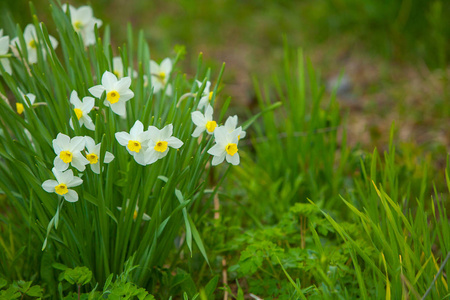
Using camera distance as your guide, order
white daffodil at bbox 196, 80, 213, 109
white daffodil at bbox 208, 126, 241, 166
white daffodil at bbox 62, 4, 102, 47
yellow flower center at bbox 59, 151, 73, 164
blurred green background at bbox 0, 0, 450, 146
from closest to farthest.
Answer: yellow flower center at bbox 59, 151, 73, 164 → white daffodil at bbox 208, 126, 241, 166 → white daffodil at bbox 196, 80, 213, 109 → white daffodil at bbox 62, 4, 102, 47 → blurred green background at bbox 0, 0, 450, 146

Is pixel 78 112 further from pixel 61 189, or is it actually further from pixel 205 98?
pixel 205 98

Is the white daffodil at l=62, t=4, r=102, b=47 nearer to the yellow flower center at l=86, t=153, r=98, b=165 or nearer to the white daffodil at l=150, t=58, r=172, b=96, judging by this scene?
the white daffodil at l=150, t=58, r=172, b=96

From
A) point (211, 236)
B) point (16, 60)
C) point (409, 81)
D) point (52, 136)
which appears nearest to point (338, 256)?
point (211, 236)

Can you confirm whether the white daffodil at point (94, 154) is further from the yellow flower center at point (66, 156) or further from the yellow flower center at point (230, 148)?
the yellow flower center at point (230, 148)

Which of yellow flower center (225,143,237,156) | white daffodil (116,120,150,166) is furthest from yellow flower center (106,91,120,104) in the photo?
yellow flower center (225,143,237,156)

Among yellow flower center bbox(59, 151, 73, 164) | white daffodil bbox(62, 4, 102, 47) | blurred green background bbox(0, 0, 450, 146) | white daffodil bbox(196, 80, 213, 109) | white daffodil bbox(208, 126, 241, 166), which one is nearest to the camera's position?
yellow flower center bbox(59, 151, 73, 164)

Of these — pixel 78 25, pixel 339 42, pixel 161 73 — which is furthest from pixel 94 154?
pixel 339 42
